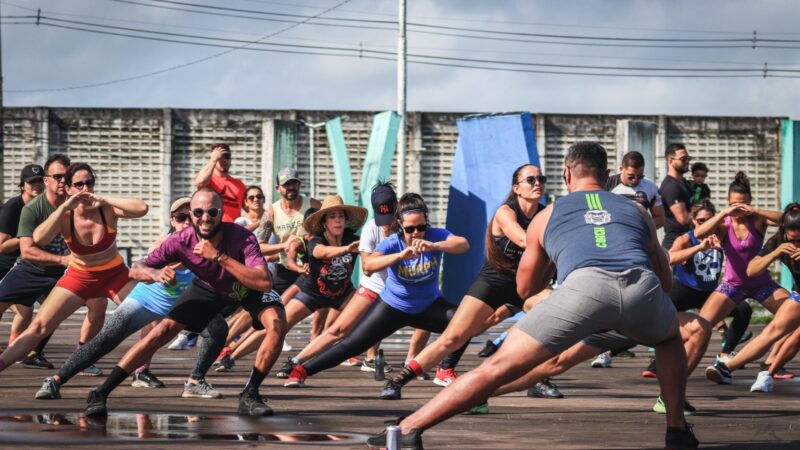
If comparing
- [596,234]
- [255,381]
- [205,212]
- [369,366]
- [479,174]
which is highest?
[479,174]

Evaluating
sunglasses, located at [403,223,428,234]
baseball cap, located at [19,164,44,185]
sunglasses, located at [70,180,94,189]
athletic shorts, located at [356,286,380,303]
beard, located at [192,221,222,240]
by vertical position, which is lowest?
athletic shorts, located at [356,286,380,303]

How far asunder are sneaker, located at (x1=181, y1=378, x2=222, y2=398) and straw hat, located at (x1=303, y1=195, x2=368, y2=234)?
2.60 meters

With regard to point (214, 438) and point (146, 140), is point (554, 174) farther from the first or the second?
point (214, 438)

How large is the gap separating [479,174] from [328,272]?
36.7 feet

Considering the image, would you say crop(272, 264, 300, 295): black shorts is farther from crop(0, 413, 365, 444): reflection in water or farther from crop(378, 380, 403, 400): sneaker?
crop(0, 413, 365, 444): reflection in water

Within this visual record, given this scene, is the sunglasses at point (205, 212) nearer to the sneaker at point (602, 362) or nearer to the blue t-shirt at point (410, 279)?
the blue t-shirt at point (410, 279)

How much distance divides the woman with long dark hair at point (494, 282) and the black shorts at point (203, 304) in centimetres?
124

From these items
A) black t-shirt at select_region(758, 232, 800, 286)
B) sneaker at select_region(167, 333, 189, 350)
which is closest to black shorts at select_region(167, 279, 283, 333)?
black t-shirt at select_region(758, 232, 800, 286)

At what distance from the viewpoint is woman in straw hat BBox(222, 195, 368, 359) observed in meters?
12.9

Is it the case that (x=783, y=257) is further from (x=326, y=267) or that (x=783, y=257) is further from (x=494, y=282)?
(x=326, y=267)

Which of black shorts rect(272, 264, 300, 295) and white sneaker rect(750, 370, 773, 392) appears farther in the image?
black shorts rect(272, 264, 300, 295)

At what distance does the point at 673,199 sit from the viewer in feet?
49.7

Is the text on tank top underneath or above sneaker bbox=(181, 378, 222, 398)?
above

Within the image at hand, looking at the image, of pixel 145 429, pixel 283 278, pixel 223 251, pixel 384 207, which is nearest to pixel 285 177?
pixel 283 278
